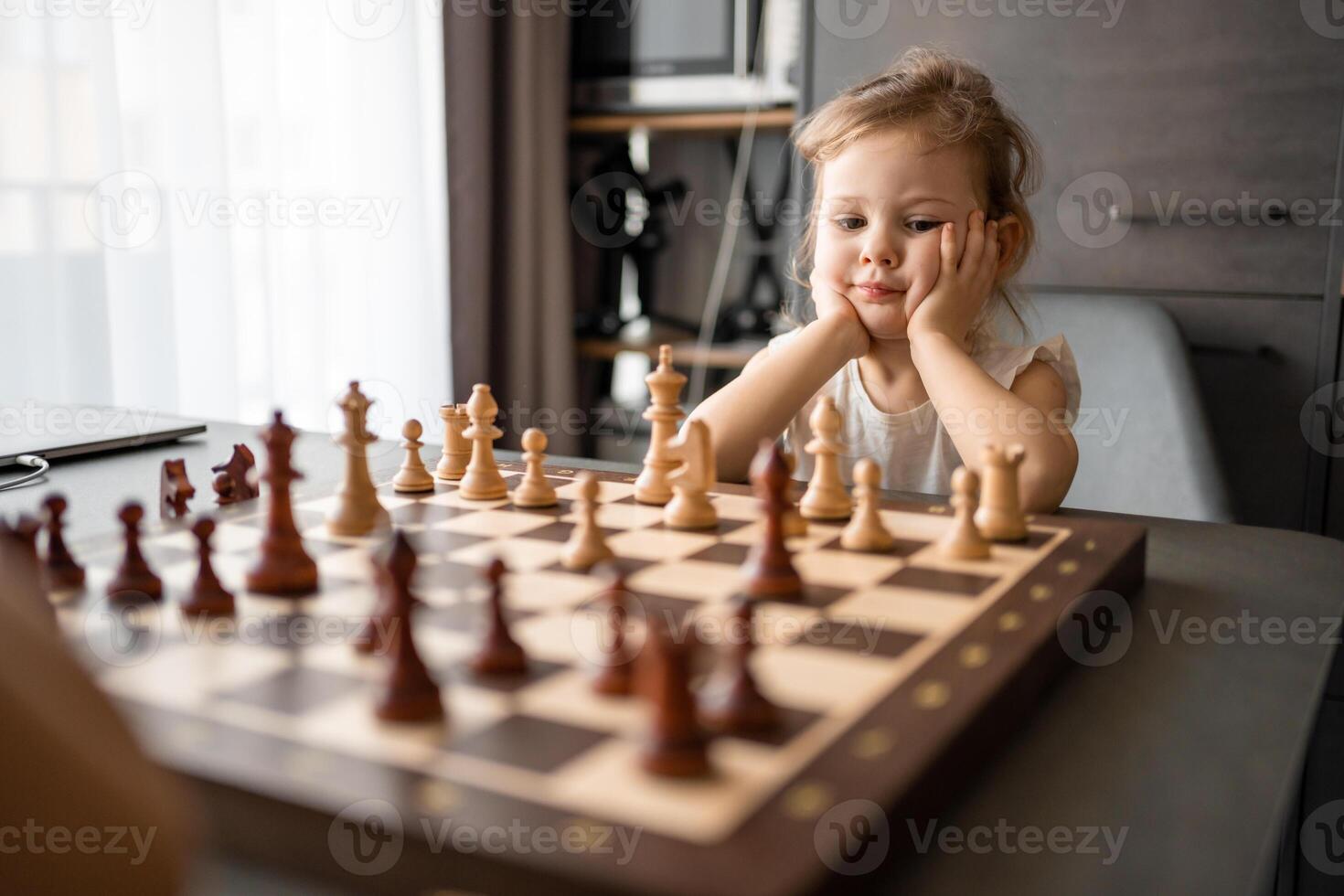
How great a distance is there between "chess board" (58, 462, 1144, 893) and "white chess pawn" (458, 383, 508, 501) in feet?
0.46

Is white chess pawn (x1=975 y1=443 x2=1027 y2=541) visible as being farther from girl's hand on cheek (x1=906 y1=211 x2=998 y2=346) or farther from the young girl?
girl's hand on cheek (x1=906 y1=211 x2=998 y2=346)

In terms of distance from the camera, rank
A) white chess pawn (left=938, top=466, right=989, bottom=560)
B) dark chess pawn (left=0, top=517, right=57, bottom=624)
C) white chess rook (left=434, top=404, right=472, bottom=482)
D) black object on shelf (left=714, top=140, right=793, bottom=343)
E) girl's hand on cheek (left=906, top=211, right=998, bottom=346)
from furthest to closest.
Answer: black object on shelf (left=714, top=140, right=793, bottom=343) < girl's hand on cheek (left=906, top=211, right=998, bottom=346) < white chess rook (left=434, top=404, right=472, bottom=482) < white chess pawn (left=938, top=466, right=989, bottom=560) < dark chess pawn (left=0, top=517, right=57, bottom=624)

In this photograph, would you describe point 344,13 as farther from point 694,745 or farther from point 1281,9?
point 694,745

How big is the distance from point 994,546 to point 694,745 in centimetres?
49

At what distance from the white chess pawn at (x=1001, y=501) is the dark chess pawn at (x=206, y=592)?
0.57m

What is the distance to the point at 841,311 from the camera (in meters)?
1.57

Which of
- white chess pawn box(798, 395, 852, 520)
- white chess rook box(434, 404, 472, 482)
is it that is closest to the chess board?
white chess pawn box(798, 395, 852, 520)

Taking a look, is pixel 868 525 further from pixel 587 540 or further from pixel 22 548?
pixel 22 548

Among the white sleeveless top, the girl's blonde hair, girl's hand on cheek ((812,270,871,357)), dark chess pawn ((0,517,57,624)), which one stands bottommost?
the white sleeveless top

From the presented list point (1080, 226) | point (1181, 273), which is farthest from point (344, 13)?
point (1181, 273)

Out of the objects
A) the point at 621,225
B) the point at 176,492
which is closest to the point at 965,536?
the point at 176,492

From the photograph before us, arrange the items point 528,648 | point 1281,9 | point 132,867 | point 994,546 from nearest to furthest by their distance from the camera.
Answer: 1. point 132,867
2. point 528,648
3. point 994,546
4. point 1281,9

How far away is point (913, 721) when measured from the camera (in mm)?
563

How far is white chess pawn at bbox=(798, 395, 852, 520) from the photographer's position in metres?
1.02
